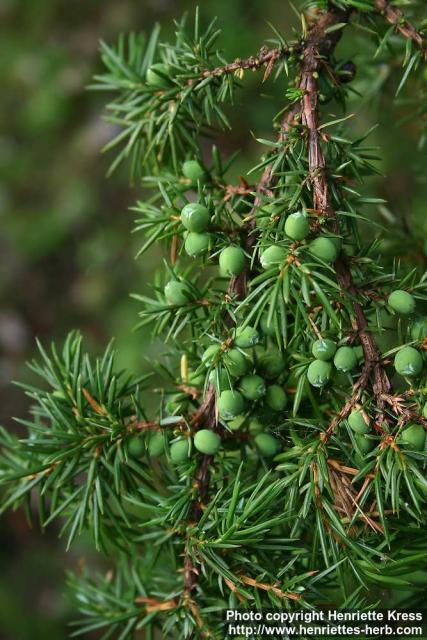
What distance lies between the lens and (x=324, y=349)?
59 cm

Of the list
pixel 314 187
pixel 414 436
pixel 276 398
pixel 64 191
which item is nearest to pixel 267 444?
pixel 276 398

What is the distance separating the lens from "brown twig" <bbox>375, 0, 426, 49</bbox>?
67cm

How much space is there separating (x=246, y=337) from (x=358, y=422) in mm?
126

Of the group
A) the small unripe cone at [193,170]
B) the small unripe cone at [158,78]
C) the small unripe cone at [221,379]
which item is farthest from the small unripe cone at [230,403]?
the small unripe cone at [158,78]

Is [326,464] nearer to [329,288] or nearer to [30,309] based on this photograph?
[329,288]

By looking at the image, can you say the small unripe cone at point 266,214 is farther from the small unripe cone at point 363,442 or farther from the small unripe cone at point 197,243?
the small unripe cone at point 363,442

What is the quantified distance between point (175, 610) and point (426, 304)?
0.45m

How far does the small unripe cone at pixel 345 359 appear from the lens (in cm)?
59

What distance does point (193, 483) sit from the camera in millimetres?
695

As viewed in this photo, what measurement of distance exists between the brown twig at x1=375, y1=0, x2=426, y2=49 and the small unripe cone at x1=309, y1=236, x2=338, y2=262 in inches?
10.2

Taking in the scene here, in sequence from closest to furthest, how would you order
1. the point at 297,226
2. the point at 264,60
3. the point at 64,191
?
the point at 297,226 → the point at 264,60 → the point at 64,191

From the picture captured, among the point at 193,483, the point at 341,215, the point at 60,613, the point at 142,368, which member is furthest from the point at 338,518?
the point at 60,613

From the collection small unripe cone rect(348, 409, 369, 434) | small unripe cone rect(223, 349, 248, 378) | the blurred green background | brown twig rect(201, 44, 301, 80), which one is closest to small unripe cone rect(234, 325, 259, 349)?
small unripe cone rect(223, 349, 248, 378)

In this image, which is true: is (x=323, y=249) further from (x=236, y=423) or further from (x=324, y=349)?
(x=236, y=423)
